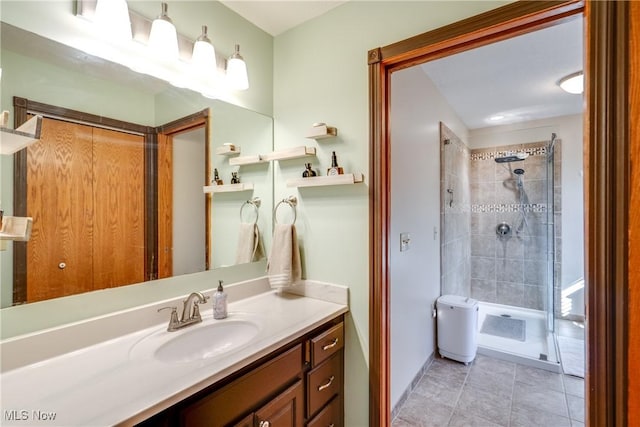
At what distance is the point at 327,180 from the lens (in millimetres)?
1480

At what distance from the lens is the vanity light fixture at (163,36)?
1204mm

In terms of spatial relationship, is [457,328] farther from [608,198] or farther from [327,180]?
[608,198]

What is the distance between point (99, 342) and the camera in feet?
3.46

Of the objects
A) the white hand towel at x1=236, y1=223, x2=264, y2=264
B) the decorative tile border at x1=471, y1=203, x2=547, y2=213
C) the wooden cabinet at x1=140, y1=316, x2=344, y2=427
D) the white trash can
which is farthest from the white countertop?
the decorative tile border at x1=471, y1=203, x2=547, y2=213

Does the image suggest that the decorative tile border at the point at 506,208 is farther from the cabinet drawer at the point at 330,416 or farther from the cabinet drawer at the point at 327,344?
the cabinet drawer at the point at 330,416

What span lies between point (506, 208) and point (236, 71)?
343 cm

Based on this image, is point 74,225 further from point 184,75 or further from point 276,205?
point 276,205

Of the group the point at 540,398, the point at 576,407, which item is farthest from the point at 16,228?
the point at 576,407

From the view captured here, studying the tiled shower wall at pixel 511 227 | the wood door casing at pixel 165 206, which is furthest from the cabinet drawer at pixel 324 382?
the tiled shower wall at pixel 511 227

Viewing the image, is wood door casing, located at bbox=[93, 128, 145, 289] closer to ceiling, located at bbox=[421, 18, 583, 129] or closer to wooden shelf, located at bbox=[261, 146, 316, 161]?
wooden shelf, located at bbox=[261, 146, 316, 161]

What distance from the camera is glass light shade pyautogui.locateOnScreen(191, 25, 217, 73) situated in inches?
53.4

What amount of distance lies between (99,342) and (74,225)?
1.43ft

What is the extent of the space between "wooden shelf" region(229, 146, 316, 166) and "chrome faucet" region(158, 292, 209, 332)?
740mm

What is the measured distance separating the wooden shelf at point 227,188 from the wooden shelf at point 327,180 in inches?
10.1
